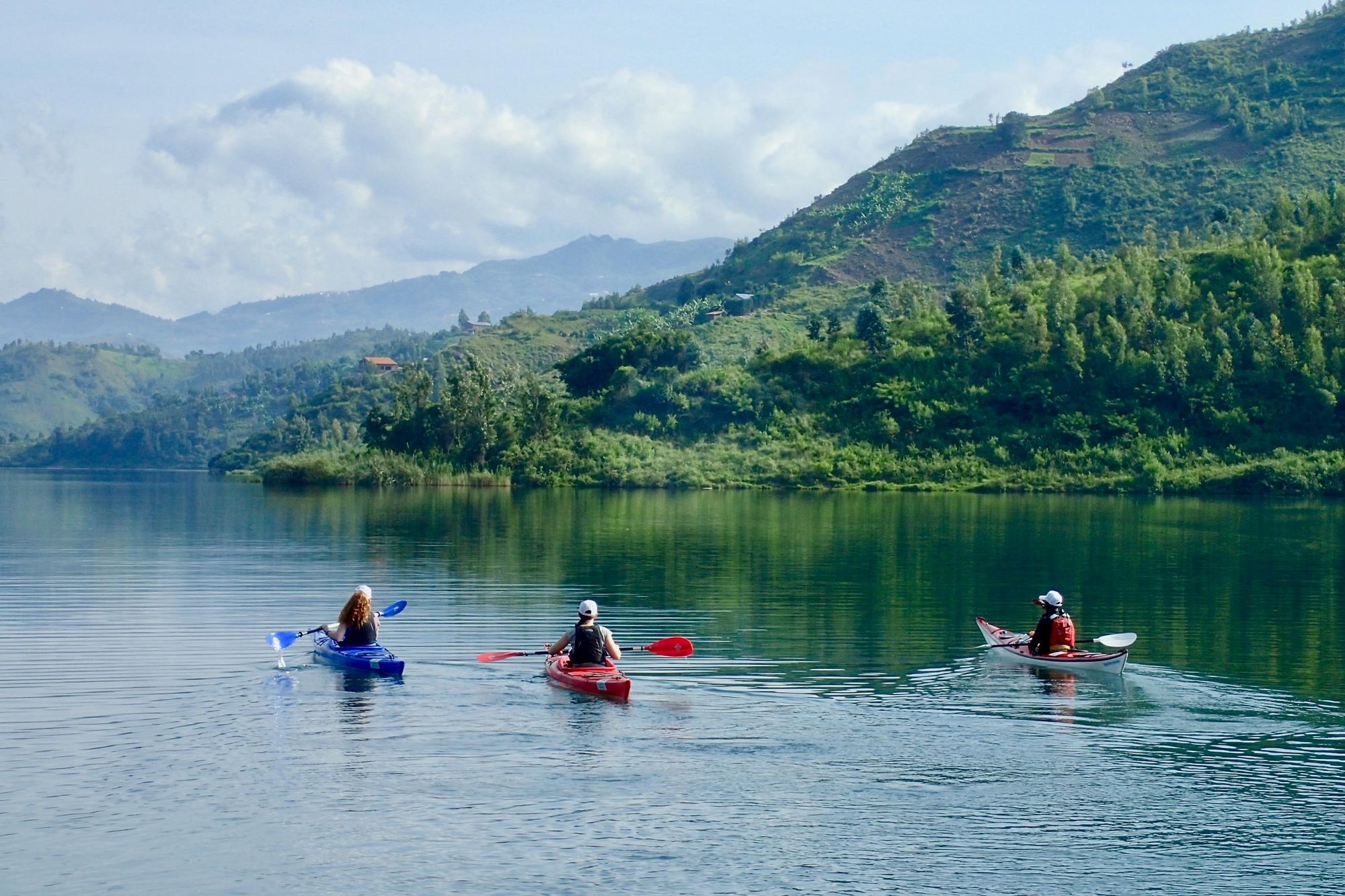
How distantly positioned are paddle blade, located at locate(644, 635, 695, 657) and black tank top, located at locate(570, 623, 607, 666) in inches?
100

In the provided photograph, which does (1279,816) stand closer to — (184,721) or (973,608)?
(184,721)

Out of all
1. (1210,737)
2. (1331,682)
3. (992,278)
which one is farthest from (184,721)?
(992,278)

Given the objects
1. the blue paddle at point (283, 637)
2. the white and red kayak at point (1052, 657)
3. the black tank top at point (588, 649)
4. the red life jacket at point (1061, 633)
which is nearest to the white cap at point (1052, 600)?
the red life jacket at point (1061, 633)

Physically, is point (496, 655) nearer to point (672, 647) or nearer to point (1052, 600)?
point (672, 647)

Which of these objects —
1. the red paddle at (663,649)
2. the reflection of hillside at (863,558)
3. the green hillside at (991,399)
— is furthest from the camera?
the green hillside at (991,399)

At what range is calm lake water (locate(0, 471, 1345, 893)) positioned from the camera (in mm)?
16188

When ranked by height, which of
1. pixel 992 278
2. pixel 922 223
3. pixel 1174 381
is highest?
pixel 922 223

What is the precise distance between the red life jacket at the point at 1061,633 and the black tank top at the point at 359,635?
13.5m

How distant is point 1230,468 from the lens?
317 feet

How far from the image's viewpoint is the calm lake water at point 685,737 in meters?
16.2

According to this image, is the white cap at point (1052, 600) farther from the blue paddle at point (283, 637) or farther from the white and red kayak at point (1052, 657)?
the blue paddle at point (283, 637)

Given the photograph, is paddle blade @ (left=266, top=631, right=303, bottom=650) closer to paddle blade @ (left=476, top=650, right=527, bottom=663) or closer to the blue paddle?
the blue paddle

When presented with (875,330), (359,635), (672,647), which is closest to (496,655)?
(359,635)

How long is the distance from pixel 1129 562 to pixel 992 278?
78.6 m
